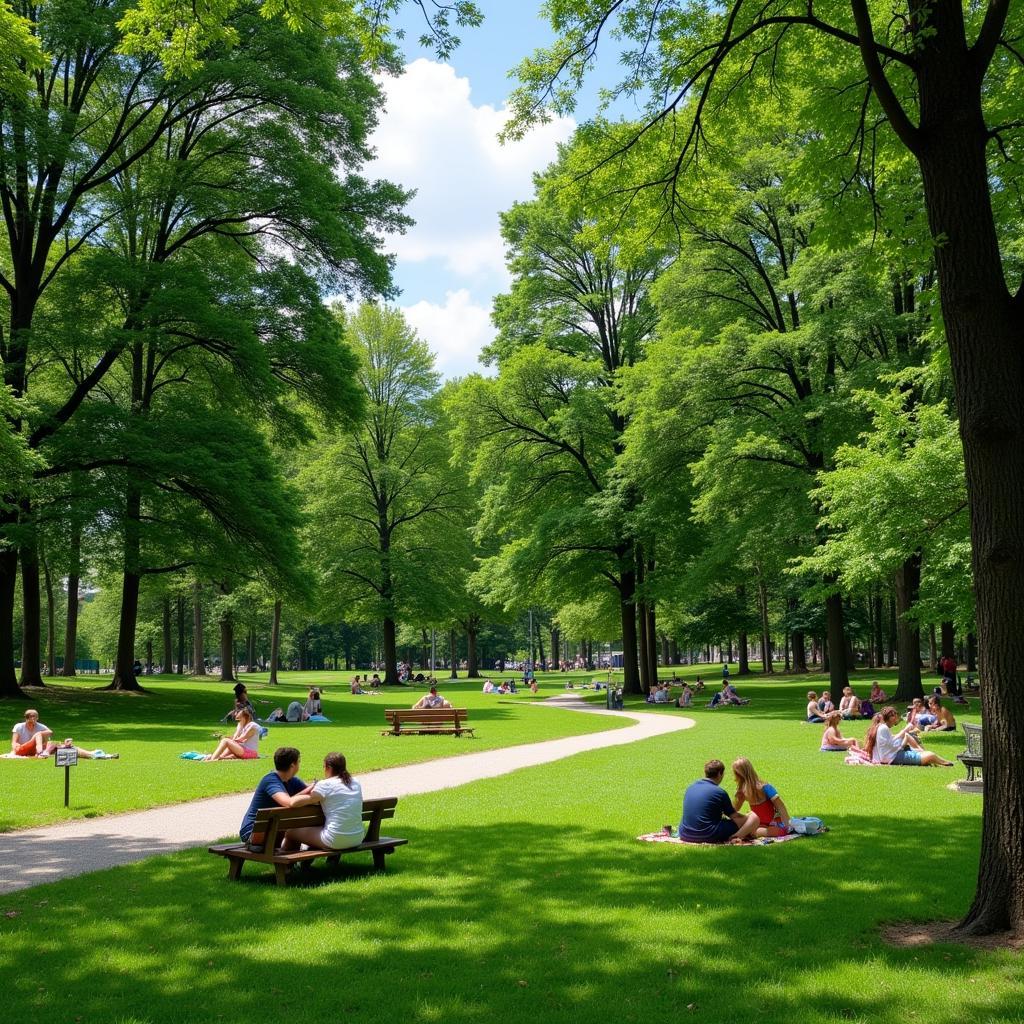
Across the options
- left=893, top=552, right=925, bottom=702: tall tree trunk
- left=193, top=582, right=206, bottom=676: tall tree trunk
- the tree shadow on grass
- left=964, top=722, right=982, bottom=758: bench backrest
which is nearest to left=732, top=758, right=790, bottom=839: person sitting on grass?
the tree shadow on grass

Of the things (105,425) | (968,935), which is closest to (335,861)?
(968,935)

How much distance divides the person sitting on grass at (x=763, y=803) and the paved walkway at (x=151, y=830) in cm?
515

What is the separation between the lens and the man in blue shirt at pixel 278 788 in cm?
856

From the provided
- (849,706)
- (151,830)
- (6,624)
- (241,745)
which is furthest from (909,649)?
(6,624)

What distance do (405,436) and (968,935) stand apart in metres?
49.4

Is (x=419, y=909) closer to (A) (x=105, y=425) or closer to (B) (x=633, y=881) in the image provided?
(B) (x=633, y=881)

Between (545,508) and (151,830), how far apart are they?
30.0 m

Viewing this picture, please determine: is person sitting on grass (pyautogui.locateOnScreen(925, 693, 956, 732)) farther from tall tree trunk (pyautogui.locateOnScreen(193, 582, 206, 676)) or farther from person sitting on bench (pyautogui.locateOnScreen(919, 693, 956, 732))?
tall tree trunk (pyautogui.locateOnScreen(193, 582, 206, 676))

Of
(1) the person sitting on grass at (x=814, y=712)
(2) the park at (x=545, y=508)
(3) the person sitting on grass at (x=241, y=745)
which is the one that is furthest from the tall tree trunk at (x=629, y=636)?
(3) the person sitting on grass at (x=241, y=745)

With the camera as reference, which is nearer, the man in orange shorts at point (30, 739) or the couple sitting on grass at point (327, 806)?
the couple sitting on grass at point (327, 806)

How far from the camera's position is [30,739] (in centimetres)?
1673

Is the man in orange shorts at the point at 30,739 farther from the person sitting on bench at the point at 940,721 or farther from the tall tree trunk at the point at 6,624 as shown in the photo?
the person sitting on bench at the point at 940,721

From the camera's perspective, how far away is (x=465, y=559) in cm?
5338

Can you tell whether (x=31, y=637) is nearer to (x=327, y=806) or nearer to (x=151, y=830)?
(x=151, y=830)
